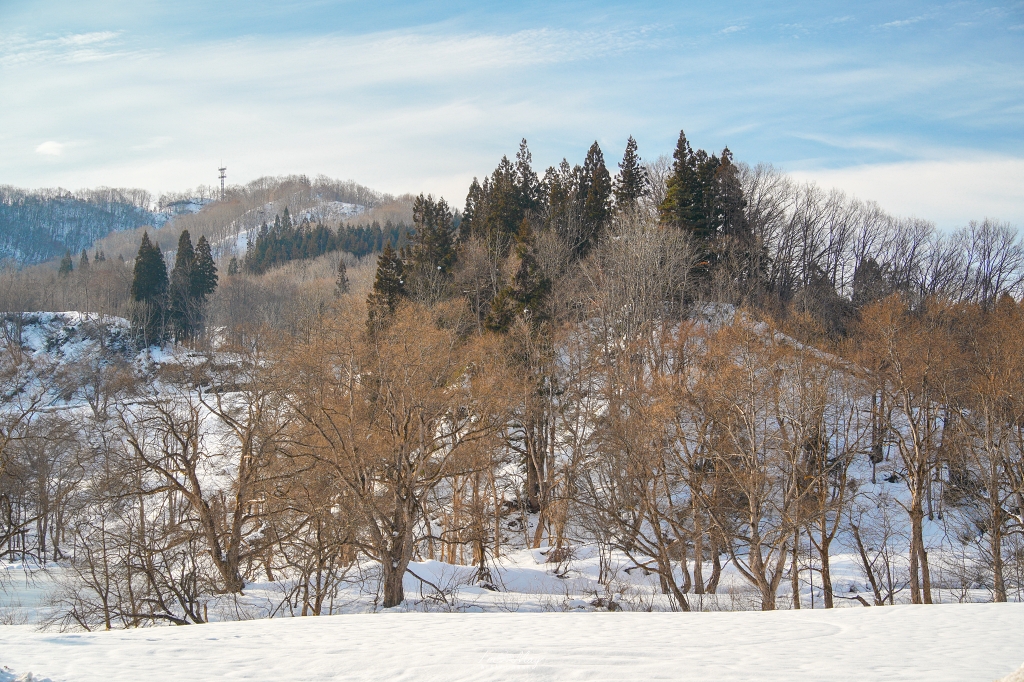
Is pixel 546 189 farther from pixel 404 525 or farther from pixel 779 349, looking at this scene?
pixel 404 525

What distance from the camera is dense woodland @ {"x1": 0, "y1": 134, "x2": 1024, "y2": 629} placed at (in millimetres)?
19391

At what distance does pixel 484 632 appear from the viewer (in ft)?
34.7

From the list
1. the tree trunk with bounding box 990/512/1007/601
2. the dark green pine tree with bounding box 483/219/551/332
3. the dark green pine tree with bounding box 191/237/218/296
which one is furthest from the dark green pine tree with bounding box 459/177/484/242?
the tree trunk with bounding box 990/512/1007/601

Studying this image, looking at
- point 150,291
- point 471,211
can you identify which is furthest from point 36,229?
point 471,211

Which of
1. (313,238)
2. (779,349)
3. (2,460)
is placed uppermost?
(313,238)

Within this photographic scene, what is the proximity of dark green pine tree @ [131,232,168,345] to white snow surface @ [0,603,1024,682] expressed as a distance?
66489mm

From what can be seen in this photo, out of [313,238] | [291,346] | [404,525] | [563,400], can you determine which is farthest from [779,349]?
[313,238]

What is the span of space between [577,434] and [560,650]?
22.0 metres

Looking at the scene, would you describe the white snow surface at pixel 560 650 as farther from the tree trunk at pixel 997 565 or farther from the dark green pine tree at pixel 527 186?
the dark green pine tree at pixel 527 186

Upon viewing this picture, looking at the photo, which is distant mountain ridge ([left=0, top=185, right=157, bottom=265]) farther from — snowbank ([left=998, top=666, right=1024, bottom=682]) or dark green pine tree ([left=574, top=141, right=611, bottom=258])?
snowbank ([left=998, top=666, right=1024, bottom=682])

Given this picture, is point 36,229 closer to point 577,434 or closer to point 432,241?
point 432,241

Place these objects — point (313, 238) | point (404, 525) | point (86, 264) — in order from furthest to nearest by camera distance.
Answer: point (313, 238) → point (86, 264) → point (404, 525)

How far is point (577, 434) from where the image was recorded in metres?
30.8

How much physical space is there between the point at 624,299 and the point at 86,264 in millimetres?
99065
